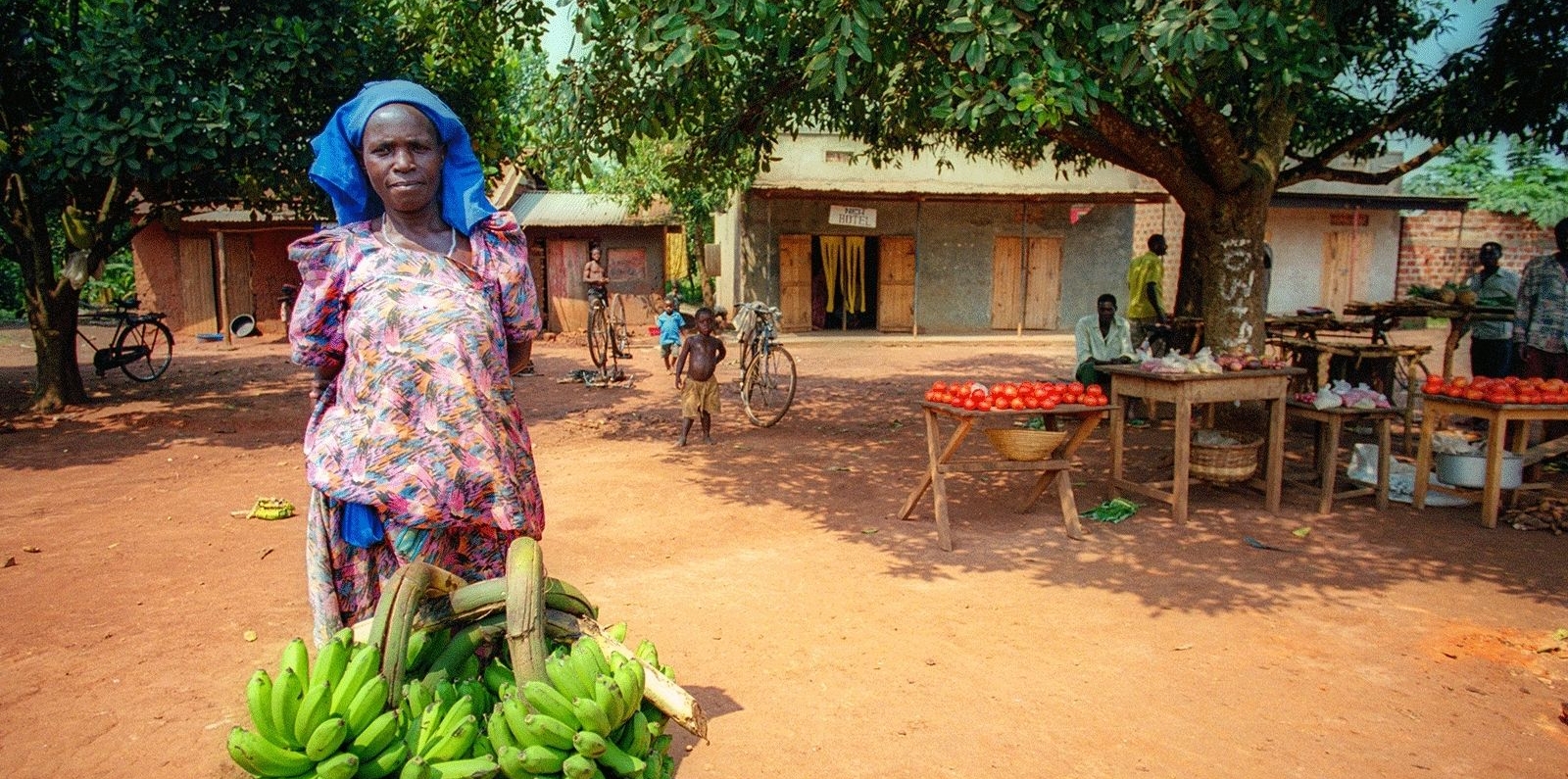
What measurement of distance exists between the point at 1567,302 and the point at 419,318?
9.26m

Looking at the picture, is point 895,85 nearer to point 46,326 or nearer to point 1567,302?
point 1567,302

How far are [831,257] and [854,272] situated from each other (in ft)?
2.19

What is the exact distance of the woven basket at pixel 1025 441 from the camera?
19.2ft

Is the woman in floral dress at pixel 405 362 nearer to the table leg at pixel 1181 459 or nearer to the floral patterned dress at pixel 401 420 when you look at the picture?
the floral patterned dress at pixel 401 420

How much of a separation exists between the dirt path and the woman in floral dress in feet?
1.79

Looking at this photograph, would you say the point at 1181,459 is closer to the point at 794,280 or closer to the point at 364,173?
the point at 364,173

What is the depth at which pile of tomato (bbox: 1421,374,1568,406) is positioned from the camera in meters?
5.93

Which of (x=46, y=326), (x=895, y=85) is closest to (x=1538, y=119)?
(x=895, y=85)

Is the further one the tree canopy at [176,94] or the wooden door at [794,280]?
the wooden door at [794,280]

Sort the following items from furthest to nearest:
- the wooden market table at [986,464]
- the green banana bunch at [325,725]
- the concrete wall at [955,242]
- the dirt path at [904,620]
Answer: the concrete wall at [955,242]
the wooden market table at [986,464]
the dirt path at [904,620]
the green banana bunch at [325,725]

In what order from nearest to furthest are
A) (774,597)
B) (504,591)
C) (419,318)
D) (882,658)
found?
(504,591) → (419,318) → (882,658) → (774,597)

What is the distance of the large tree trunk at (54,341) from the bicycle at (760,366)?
24.7 ft

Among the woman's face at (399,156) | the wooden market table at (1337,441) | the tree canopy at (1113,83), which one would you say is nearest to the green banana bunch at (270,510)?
the tree canopy at (1113,83)

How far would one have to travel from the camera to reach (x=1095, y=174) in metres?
20.6
